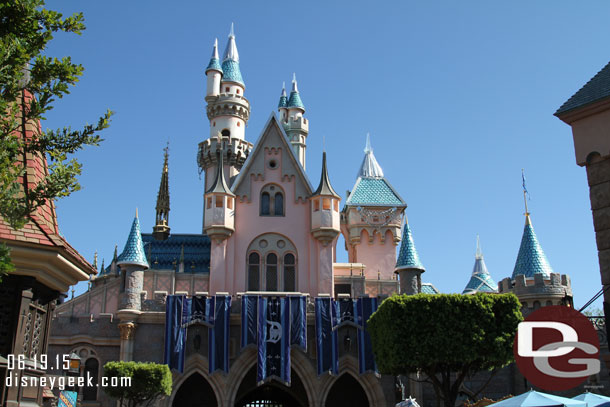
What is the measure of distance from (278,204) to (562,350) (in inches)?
1143

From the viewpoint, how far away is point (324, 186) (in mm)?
40406

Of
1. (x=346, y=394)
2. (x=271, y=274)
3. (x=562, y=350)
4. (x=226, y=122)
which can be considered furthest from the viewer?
(x=226, y=122)

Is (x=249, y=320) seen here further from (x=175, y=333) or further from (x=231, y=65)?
(x=231, y=65)

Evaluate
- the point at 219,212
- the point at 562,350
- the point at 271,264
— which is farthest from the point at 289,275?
the point at 562,350

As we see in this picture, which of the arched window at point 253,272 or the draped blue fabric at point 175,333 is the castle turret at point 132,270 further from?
the arched window at point 253,272

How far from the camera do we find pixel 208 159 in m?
47.7

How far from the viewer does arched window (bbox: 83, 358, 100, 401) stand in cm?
3397

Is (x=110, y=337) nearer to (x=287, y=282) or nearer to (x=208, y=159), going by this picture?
(x=287, y=282)

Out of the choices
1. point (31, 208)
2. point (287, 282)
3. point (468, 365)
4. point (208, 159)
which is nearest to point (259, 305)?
point (287, 282)

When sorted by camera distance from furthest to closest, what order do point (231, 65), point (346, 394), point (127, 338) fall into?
1. point (231, 65)
2. point (346, 394)
3. point (127, 338)

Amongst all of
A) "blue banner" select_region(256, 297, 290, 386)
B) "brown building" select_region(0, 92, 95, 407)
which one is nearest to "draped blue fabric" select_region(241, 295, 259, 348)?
"blue banner" select_region(256, 297, 290, 386)

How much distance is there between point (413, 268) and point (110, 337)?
53.8 ft

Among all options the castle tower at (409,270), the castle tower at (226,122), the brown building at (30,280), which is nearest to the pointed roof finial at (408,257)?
the castle tower at (409,270)

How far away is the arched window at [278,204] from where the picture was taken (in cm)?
4062
